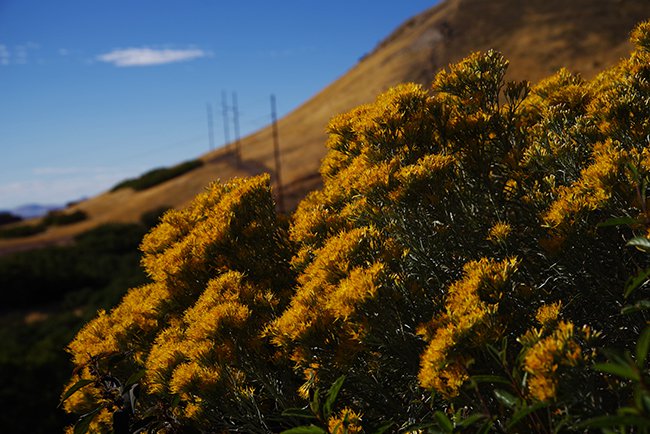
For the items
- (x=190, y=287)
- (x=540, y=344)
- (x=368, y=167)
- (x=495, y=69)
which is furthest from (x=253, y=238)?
(x=540, y=344)

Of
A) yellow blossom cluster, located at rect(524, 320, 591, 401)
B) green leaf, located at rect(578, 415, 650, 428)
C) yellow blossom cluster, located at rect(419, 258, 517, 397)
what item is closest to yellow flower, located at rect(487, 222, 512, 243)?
yellow blossom cluster, located at rect(419, 258, 517, 397)

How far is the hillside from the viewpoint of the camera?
5106 centimetres

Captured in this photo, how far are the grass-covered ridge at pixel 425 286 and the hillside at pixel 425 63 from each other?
39474mm

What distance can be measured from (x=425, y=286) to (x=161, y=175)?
60148mm

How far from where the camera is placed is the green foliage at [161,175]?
60562mm

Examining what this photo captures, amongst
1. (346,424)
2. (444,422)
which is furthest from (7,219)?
(444,422)

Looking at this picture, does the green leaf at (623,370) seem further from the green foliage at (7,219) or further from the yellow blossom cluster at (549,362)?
the green foliage at (7,219)

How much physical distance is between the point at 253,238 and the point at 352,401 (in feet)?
5.78

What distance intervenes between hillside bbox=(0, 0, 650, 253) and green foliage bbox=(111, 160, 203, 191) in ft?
4.05

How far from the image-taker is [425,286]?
3.85 meters

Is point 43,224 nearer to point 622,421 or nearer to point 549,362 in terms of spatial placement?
point 549,362

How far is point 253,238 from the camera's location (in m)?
4.93

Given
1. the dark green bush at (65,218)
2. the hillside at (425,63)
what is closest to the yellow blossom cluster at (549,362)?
the hillside at (425,63)

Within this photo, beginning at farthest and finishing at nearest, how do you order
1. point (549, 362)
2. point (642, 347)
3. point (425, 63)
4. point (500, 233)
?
point (425, 63), point (500, 233), point (549, 362), point (642, 347)
